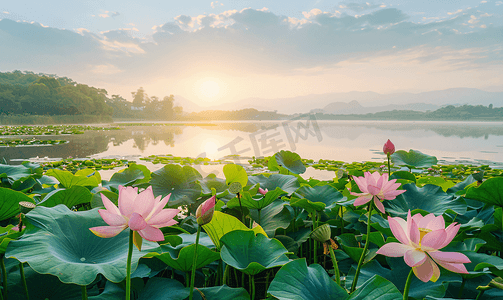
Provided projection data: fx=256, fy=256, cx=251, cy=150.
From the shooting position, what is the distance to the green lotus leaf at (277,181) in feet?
4.52

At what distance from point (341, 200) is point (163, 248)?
0.80m

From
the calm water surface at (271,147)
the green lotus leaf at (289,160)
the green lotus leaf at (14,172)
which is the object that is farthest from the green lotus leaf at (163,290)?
the calm water surface at (271,147)

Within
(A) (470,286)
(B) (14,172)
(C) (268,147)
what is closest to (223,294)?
(A) (470,286)

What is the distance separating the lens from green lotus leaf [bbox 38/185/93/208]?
3.19ft

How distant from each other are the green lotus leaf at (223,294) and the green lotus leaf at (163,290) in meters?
0.04

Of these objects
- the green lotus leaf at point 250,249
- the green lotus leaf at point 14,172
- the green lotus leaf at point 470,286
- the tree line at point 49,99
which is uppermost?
the tree line at point 49,99

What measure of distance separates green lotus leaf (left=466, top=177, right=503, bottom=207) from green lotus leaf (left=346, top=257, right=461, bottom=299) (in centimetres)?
40

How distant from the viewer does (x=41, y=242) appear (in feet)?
2.07

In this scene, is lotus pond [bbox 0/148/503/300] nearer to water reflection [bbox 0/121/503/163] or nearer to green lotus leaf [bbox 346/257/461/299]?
green lotus leaf [bbox 346/257/461/299]

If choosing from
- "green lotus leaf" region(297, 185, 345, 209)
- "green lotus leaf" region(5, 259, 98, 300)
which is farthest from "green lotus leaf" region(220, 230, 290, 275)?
"green lotus leaf" region(297, 185, 345, 209)

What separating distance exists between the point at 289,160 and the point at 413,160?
0.92m

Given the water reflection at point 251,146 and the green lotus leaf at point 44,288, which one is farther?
the water reflection at point 251,146

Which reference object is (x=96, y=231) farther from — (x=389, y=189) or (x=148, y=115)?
(x=148, y=115)

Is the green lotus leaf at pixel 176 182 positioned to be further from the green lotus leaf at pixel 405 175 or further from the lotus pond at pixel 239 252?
the green lotus leaf at pixel 405 175
